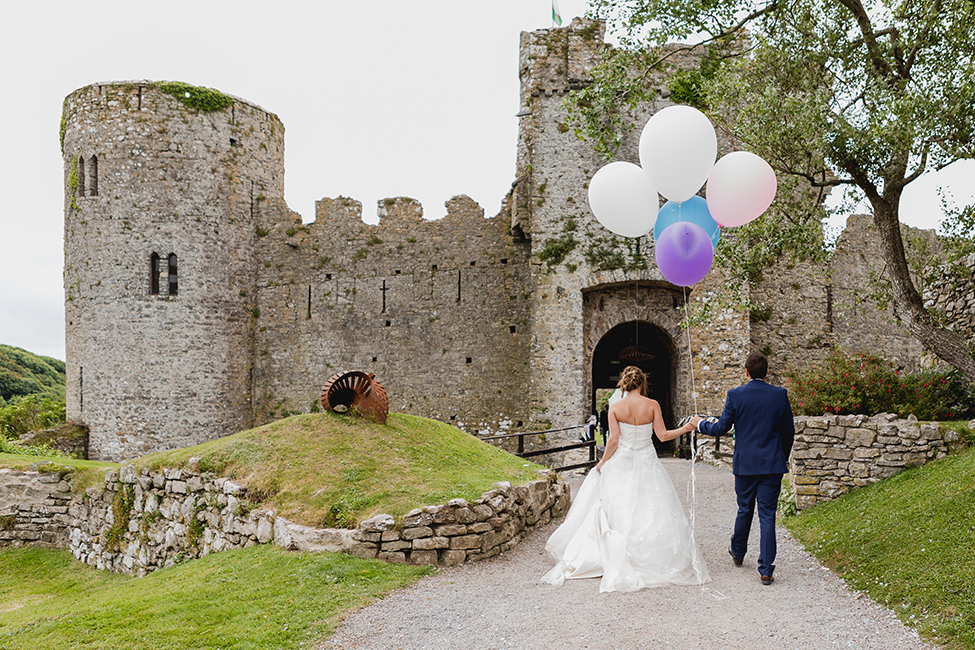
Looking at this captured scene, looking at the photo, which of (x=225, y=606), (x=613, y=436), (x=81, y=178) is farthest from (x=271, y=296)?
(x=613, y=436)

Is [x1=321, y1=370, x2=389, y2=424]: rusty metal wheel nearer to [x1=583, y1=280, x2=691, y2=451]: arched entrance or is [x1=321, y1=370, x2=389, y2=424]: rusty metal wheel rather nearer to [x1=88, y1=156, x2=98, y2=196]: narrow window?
[x1=583, y1=280, x2=691, y2=451]: arched entrance

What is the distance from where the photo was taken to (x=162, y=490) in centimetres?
924

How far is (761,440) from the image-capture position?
6.03 m

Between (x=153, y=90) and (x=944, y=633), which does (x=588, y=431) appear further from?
(x=153, y=90)

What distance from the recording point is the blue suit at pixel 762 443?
19.5ft

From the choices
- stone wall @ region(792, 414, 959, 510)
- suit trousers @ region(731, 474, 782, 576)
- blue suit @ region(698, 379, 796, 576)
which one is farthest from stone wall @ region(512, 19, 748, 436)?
blue suit @ region(698, 379, 796, 576)

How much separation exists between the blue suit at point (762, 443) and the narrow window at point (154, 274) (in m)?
15.9

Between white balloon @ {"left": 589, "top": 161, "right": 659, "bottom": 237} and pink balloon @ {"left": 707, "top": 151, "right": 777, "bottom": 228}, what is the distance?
70 centimetres

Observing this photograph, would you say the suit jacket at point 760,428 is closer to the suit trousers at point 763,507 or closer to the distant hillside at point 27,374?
the suit trousers at point 763,507

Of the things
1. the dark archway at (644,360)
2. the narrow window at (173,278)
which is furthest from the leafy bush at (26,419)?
the dark archway at (644,360)

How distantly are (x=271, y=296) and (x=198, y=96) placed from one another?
5484 mm

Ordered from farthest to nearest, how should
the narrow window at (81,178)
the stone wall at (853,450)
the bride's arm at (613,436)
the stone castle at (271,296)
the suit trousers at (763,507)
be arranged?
the narrow window at (81,178), the stone castle at (271,296), the stone wall at (853,450), the bride's arm at (613,436), the suit trousers at (763,507)

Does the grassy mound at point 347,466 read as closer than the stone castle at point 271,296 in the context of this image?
Yes

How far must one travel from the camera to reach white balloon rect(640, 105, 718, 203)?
6.67m
